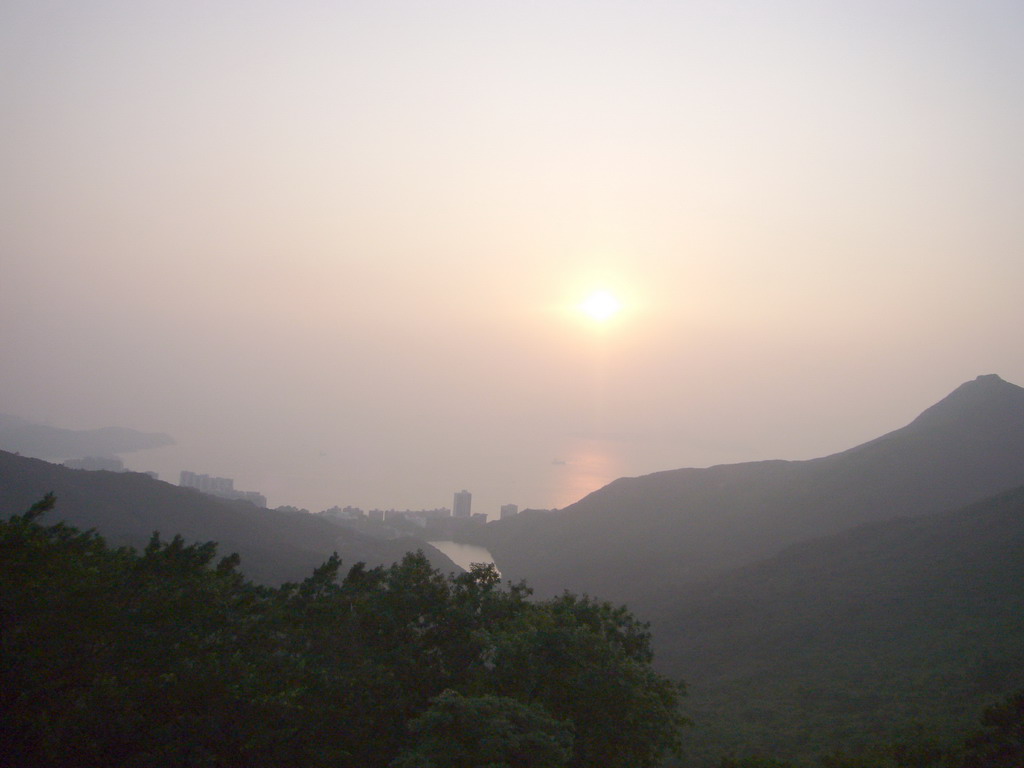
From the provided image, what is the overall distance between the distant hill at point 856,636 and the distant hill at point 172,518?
20.8m

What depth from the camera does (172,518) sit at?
47281mm

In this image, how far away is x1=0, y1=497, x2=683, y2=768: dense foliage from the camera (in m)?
10.9

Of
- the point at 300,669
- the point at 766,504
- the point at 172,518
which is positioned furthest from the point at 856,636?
the point at 172,518

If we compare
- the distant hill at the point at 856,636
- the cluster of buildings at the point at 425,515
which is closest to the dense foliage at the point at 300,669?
the distant hill at the point at 856,636

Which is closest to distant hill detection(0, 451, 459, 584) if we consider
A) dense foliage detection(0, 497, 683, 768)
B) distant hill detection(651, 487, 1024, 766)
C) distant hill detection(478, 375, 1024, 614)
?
distant hill detection(478, 375, 1024, 614)

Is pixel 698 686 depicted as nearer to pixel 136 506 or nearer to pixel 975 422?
pixel 136 506

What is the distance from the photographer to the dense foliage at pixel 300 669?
10.9 m

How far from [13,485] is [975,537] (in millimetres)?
52211

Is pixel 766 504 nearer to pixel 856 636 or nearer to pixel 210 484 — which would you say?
pixel 856 636

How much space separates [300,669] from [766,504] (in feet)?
185

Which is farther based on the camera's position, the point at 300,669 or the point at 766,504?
the point at 766,504

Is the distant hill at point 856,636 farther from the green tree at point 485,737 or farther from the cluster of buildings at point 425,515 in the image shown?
the cluster of buildings at point 425,515

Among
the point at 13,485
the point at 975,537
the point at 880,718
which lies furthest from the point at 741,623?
the point at 13,485

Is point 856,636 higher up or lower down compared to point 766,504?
lower down
